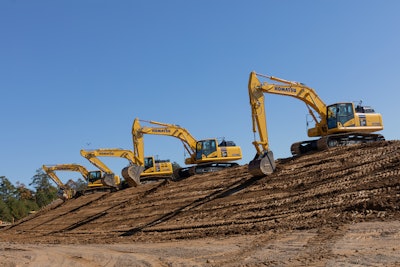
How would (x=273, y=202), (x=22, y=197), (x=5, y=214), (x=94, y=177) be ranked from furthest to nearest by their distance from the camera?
(x=22, y=197), (x=5, y=214), (x=94, y=177), (x=273, y=202)

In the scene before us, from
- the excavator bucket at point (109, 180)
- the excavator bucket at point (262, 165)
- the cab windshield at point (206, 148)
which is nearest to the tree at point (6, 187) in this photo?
the excavator bucket at point (109, 180)

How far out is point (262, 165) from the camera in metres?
22.0

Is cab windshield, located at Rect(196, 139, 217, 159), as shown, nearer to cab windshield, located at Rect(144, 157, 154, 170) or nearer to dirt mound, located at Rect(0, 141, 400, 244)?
dirt mound, located at Rect(0, 141, 400, 244)

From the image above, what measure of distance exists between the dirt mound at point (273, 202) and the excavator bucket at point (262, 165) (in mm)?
351

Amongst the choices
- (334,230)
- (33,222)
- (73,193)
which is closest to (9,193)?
(73,193)

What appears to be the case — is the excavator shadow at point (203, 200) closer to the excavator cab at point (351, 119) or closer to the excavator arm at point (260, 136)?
the excavator arm at point (260, 136)

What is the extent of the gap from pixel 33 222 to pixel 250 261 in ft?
112

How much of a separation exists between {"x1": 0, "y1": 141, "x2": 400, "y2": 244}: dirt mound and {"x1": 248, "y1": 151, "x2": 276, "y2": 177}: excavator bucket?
0.35 metres

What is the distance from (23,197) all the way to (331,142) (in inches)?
3048

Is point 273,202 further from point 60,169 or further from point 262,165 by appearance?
point 60,169

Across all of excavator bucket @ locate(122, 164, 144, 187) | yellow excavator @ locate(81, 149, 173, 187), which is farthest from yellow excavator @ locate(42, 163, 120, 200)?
excavator bucket @ locate(122, 164, 144, 187)

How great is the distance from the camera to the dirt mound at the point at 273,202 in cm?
1356

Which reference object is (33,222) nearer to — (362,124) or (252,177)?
(252,177)

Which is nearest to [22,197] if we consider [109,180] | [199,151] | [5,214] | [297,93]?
[5,214]
